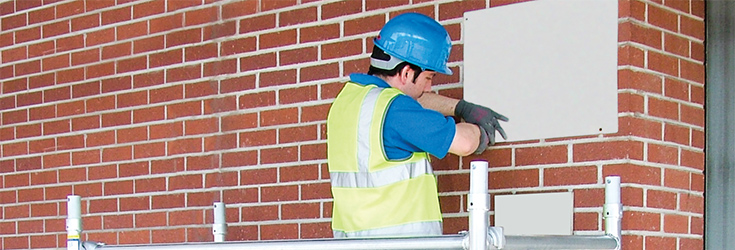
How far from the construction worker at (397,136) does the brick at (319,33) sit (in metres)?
0.73

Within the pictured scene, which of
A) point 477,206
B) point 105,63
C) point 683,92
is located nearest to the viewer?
point 477,206

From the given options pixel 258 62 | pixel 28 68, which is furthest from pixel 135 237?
pixel 28 68

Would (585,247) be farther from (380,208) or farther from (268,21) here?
(268,21)

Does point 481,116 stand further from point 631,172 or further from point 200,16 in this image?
point 200,16

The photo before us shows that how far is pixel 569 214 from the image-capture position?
459 cm

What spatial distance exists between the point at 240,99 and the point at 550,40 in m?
1.77

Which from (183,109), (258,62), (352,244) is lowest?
(352,244)

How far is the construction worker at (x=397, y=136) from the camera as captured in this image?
442cm

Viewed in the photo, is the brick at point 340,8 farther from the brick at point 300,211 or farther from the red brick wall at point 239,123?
the brick at point 300,211

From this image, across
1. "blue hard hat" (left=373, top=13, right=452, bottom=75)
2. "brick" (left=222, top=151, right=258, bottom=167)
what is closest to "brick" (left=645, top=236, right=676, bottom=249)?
"blue hard hat" (left=373, top=13, right=452, bottom=75)

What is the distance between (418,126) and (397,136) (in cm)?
11

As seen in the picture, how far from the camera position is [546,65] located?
185 inches

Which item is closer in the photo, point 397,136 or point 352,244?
point 352,244

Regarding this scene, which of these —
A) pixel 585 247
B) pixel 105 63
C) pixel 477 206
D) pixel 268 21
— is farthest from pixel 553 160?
pixel 105 63
